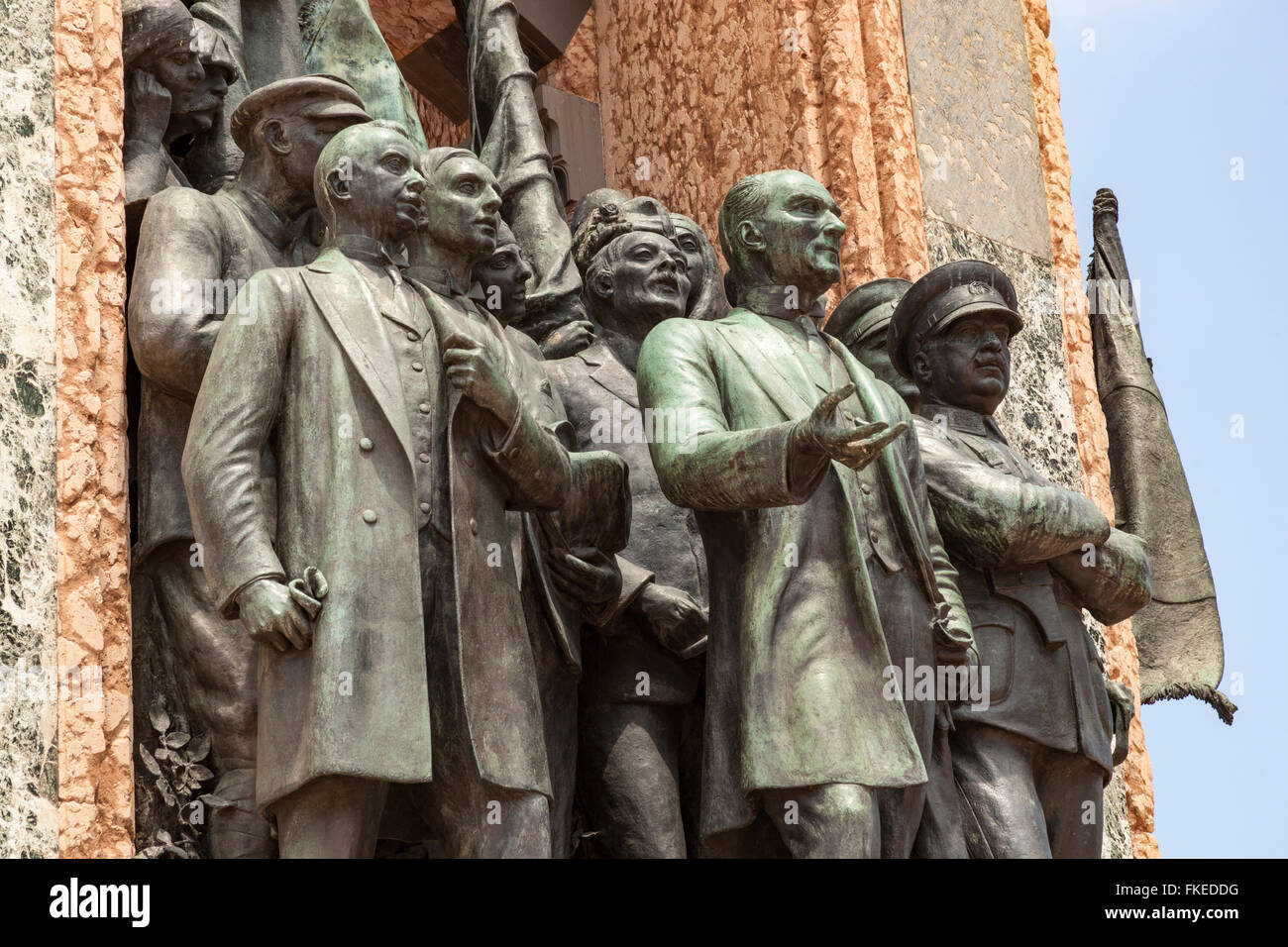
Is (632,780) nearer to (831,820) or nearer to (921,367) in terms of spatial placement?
(831,820)

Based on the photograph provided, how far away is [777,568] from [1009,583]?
986 mm

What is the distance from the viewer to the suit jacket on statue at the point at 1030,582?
6.36 meters

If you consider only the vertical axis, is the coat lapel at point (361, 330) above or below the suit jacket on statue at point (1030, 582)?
above

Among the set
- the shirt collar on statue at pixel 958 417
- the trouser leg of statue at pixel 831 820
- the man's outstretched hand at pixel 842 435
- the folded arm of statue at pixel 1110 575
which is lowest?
the trouser leg of statue at pixel 831 820

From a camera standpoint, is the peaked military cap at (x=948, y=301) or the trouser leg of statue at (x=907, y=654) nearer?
the trouser leg of statue at (x=907, y=654)

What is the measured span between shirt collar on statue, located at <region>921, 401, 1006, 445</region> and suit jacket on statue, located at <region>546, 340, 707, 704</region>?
0.71 metres

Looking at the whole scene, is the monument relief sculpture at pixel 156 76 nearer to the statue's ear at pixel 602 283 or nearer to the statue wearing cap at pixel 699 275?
the statue's ear at pixel 602 283

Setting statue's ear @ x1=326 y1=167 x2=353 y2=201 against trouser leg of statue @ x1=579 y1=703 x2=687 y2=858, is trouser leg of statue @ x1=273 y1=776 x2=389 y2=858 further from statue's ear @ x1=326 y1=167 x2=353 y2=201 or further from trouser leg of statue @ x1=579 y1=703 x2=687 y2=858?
statue's ear @ x1=326 y1=167 x2=353 y2=201

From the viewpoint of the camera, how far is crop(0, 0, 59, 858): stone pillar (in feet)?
18.1

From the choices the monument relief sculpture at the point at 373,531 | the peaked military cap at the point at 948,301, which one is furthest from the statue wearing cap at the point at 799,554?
the peaked military cap at the point at 948,301

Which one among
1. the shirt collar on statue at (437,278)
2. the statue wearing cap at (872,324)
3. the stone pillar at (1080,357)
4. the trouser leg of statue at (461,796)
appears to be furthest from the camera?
the stone pillar at (1080,357)

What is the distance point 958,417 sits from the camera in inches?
263
